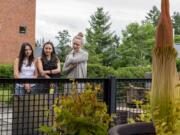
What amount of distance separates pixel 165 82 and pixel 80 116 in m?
1.60

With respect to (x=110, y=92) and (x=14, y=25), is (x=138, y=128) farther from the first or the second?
(x=14, y=25)

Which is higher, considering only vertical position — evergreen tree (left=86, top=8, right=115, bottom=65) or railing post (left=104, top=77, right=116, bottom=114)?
evergreen tree (left=86, top=8, right=115, bottom=65)

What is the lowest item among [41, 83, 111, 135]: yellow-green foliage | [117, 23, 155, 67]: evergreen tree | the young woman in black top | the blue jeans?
[41, 83, 111, 135]: yellow-green foliage

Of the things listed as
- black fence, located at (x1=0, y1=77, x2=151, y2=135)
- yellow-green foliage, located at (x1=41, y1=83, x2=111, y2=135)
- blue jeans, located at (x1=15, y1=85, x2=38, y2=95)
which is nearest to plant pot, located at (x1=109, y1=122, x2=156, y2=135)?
yellow-green foliage, located at (x1=41, y1=83, x2=111, y2=135)

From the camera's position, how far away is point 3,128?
4.46 m

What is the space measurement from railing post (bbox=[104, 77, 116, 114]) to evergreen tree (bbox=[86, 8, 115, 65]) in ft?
173

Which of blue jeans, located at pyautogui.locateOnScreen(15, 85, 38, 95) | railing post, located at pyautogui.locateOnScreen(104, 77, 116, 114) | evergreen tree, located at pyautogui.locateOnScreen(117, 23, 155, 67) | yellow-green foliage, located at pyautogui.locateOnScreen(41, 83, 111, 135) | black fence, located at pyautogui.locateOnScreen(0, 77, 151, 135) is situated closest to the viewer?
yellow-green foliage, located at pyautogui.locateOnScreen(41, 83, 111, 135)

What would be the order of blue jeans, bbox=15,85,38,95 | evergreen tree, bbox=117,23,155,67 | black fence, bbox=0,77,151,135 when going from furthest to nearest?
1. evergreen tree, bbox=117,23,155,67
2. blue jeans, bbox=15,85,38,95
3. black fence, bbox=0,77,151,135

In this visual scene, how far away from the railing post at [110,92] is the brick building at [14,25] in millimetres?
39431

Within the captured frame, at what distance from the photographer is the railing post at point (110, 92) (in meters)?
4.69

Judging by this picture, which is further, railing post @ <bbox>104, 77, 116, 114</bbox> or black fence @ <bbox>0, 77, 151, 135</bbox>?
railing post @ <bbox>104, 77, 116, 114</bbox>

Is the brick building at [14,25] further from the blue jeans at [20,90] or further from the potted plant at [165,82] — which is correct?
the potted plant at [165,82]

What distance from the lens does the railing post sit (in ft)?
15.4

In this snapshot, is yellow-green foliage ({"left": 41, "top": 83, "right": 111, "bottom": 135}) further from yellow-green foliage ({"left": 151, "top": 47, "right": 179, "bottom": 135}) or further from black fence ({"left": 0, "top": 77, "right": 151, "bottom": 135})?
yellow-green foliage ({"left": 151, "top": 47, "right": 179, "bottom": 135})
